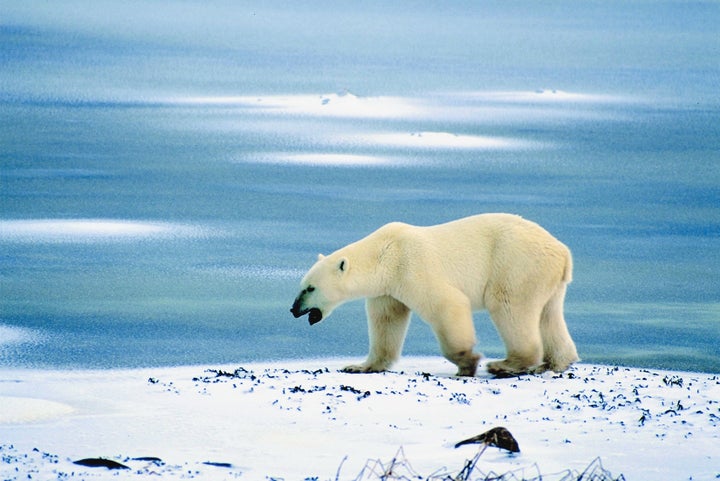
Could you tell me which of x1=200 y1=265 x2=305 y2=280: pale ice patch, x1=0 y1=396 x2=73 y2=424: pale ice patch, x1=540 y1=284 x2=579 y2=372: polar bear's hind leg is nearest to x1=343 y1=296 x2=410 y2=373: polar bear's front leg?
x1=540 y1=284 x2=579 y2=372: polar bear's hind leg

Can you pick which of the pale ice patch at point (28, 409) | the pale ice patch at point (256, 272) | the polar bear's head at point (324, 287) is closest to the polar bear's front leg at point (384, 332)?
the polar bear's head at point (324, 287)

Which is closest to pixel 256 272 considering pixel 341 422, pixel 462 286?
pixel 462 286

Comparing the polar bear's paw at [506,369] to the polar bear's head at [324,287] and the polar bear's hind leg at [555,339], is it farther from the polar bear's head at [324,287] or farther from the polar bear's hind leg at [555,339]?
the polar bear's head at [324,287]

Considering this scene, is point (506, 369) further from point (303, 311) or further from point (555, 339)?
point (303, 311)

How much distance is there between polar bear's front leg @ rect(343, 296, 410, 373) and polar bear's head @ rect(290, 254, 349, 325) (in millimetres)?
239

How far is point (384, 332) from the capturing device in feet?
23.3

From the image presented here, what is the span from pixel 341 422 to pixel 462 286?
177 centimetres

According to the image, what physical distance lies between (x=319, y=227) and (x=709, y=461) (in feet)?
25.8

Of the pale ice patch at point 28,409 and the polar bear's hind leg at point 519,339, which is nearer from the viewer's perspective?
the pale ice patch at point 28,409

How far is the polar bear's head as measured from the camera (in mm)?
6961

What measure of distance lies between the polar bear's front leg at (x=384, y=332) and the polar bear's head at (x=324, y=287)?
0.24 metres

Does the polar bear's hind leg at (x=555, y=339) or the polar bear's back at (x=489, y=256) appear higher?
the polar bear's back at (x=489, y=256)

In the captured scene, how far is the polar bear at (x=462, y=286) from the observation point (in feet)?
22.3

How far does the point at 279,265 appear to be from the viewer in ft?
34.5
